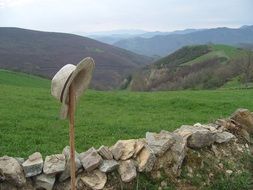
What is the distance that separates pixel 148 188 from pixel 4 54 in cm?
16153

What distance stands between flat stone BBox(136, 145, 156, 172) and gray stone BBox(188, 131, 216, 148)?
52.9 inches

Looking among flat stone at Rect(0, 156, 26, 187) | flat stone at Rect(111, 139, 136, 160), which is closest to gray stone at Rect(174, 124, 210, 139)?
flat stone at Rect(111, 139, 136, 160)

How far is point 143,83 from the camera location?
363ft

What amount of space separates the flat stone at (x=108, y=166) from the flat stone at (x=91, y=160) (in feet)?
0.32

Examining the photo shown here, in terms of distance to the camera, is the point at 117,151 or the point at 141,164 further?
the point at 117,151

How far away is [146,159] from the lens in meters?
9.21

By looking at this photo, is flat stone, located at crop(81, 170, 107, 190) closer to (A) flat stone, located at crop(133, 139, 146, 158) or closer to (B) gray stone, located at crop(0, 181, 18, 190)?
(A) flat stone, located at crop(133, 139, 146, 158)

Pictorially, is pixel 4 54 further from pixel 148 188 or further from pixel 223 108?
pixel 148 188

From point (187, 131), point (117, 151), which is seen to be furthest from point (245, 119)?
point (117, 151)

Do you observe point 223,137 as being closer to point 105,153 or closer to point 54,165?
point 105,153

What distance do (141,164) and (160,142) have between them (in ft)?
2.64

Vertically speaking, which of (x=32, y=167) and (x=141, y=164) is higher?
(x=32, y=167)

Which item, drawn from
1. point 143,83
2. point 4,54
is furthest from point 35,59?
point 143,83

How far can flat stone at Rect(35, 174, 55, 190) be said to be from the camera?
8.38m
